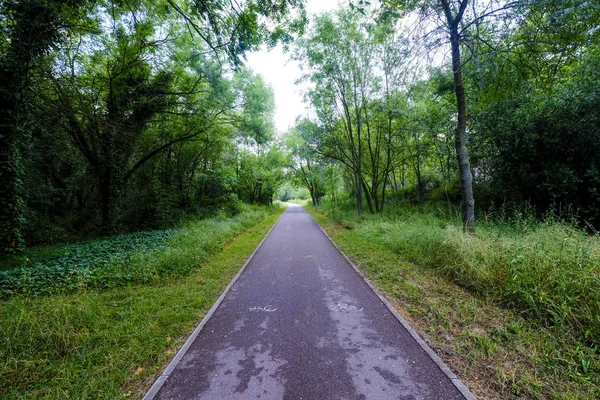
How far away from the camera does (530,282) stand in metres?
3.07

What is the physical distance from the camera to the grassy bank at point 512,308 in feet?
6.70

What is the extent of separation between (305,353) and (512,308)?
10.1ft

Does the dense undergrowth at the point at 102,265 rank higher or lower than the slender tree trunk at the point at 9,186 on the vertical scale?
lower

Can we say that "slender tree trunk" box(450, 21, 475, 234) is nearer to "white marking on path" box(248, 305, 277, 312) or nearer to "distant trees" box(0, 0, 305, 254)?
"distant trees" box(0, 0, 305, 254)

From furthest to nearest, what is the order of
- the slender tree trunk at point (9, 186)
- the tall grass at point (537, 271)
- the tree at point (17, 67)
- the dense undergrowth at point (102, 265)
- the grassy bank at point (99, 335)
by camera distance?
the slender tree trunk at point (9, 186), the tree at point (17, 67), the dense undergrowth at point (102, 265), the tall grass at point (537, 271), the grassy bank at point (99, 335)

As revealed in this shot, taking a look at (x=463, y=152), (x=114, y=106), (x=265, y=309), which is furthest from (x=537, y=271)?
(x=114, y=106)

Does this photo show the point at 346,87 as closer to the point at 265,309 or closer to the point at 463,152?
the point at 463,152

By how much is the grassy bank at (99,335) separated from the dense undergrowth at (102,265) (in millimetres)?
141

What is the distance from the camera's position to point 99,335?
270cm

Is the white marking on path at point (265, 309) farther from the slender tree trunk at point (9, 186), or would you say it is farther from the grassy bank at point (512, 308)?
the slender tree trunk at point (9, 186)

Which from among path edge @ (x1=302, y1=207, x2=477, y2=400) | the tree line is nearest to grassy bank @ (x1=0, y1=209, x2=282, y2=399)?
path edge @ (x1=302, y1=207, x2=477, y2=400)

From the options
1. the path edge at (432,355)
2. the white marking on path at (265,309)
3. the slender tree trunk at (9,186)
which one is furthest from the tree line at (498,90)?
the slender tree trunk at (9,186)

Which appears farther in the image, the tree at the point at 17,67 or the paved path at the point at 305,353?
the tree at the point at 17,67

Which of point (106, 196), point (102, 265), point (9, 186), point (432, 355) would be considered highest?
point (9, 186)
